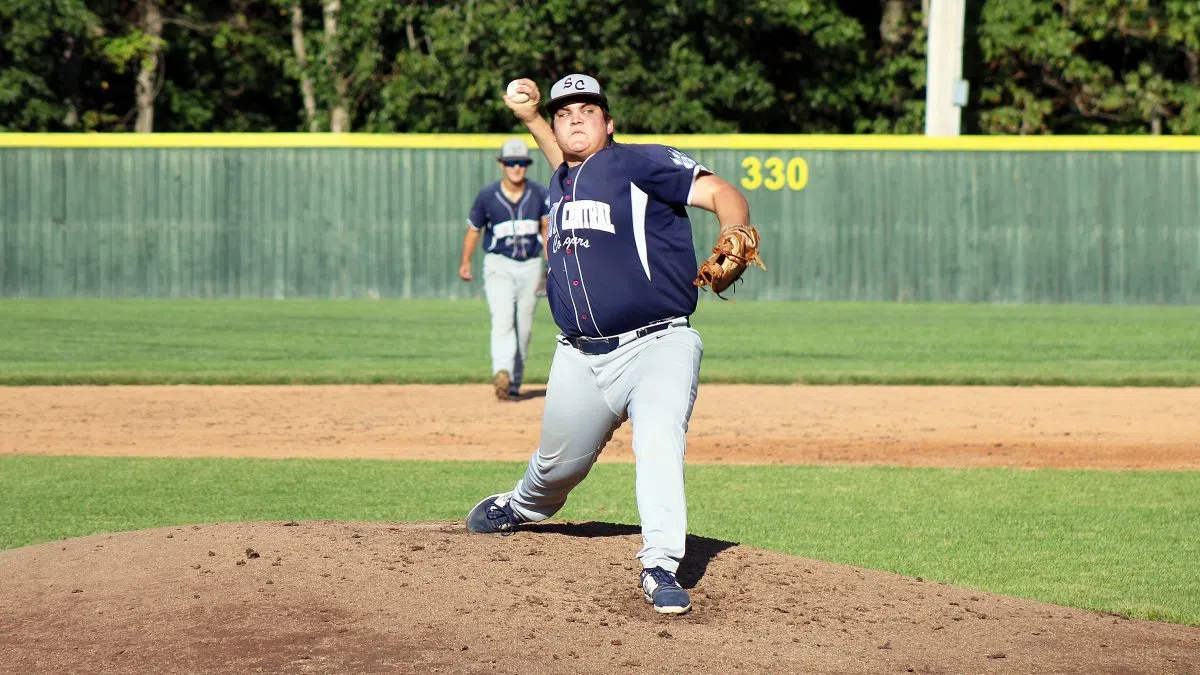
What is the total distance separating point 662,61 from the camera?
30.4 meters

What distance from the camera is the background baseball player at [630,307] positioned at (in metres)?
5.20

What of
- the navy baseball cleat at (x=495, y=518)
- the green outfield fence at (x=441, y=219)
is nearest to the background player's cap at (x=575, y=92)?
the navy baseball cleat at (x=495, y=518)

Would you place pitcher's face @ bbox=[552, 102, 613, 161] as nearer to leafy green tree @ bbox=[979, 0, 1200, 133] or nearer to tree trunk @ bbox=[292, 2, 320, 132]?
leafy green tree @ bbox=[979, 0, 1200, 133]

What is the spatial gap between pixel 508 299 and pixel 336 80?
20170mm

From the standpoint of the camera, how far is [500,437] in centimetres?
1076

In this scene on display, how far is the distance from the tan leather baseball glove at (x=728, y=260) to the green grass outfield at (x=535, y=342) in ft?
30.3

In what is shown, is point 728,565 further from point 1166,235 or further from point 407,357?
point 1166,235

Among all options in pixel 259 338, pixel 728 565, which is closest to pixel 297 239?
pixel 259 338

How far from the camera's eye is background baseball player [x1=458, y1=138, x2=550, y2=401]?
39.3 feet

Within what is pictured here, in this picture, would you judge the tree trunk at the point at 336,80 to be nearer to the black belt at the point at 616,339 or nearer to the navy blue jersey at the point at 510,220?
the navy blue jersey at the point at 510,220

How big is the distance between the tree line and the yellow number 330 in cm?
526

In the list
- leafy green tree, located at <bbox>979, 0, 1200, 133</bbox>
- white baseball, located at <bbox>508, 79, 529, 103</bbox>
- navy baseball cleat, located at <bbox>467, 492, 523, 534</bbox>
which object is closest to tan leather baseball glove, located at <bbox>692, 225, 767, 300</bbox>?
white baseball, located at <bbox>508, 79, 529, 103</bbox>

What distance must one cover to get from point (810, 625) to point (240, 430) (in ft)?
22.5

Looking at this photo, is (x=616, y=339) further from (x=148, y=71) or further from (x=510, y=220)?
(x=148, y=71)
